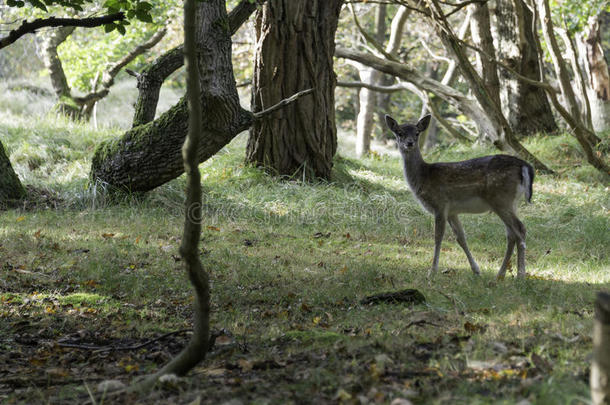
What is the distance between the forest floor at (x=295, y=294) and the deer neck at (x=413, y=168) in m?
0.83

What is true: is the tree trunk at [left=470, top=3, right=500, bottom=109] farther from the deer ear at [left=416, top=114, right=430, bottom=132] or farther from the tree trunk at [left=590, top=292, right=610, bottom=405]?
the tree trunk at [left=590, top=292, right=610, bottom=405]

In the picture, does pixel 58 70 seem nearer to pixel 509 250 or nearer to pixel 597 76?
pixel 597 76

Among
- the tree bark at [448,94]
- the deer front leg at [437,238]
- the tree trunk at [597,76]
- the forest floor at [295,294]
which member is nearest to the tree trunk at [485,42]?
the tree bark at [448,94]

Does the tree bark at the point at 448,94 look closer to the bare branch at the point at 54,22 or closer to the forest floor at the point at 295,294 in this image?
the forest floor at the point at 295,294

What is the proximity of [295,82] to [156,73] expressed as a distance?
229 cm

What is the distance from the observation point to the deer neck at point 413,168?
717cm

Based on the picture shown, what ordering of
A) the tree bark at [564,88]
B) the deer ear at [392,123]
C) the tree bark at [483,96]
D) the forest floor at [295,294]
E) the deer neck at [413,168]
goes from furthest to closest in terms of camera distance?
the tree bark at [483,96] → the tree bark at [564,88] → the deer ear at [392,123] → the deer neck at [413,168] → the forest floor at [295,294]

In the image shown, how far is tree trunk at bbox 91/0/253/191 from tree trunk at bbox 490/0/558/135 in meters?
8.20

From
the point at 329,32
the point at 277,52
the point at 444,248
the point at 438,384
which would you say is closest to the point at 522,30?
the point at 329,32

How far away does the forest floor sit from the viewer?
146 inches

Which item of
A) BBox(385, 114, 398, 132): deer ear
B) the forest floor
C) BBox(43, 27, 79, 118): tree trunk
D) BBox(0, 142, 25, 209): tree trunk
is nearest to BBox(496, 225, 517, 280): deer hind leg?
the forest floor

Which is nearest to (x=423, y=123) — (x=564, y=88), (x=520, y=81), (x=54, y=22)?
(x=54, y=22)

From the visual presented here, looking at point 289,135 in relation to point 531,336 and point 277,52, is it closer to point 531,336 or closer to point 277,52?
point 277,52

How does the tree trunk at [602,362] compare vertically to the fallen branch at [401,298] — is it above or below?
above
